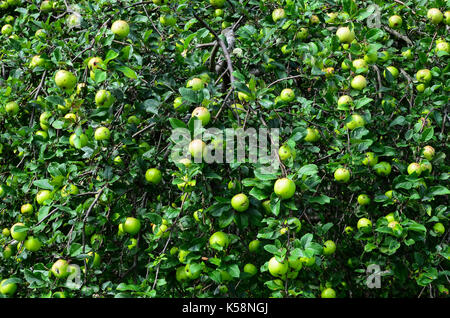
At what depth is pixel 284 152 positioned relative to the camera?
4.51 feet

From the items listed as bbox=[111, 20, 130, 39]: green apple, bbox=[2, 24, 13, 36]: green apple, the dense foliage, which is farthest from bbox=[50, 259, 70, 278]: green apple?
bbox=[2, 24, 13, 36]: green apple

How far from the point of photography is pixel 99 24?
2006mm

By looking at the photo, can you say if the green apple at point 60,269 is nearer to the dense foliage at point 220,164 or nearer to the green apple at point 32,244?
the dense foliage at point 220,164

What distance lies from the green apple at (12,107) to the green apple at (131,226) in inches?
34.5

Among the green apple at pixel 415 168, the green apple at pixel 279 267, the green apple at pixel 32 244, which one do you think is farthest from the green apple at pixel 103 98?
the green apple at pixel 415 168

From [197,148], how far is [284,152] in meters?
0.30

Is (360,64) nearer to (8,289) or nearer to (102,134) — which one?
(102,134)

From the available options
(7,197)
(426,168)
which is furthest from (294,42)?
(7,197)

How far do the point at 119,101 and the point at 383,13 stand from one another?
1.46 m

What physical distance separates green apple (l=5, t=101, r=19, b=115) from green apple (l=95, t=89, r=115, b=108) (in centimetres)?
66

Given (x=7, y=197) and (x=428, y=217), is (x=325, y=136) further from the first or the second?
(x=7, y=197)

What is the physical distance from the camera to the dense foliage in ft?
4.53

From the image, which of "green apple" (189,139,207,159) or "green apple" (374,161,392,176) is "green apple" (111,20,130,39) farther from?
"green apple" (374,161,392,176)

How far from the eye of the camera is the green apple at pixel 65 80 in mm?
1593
